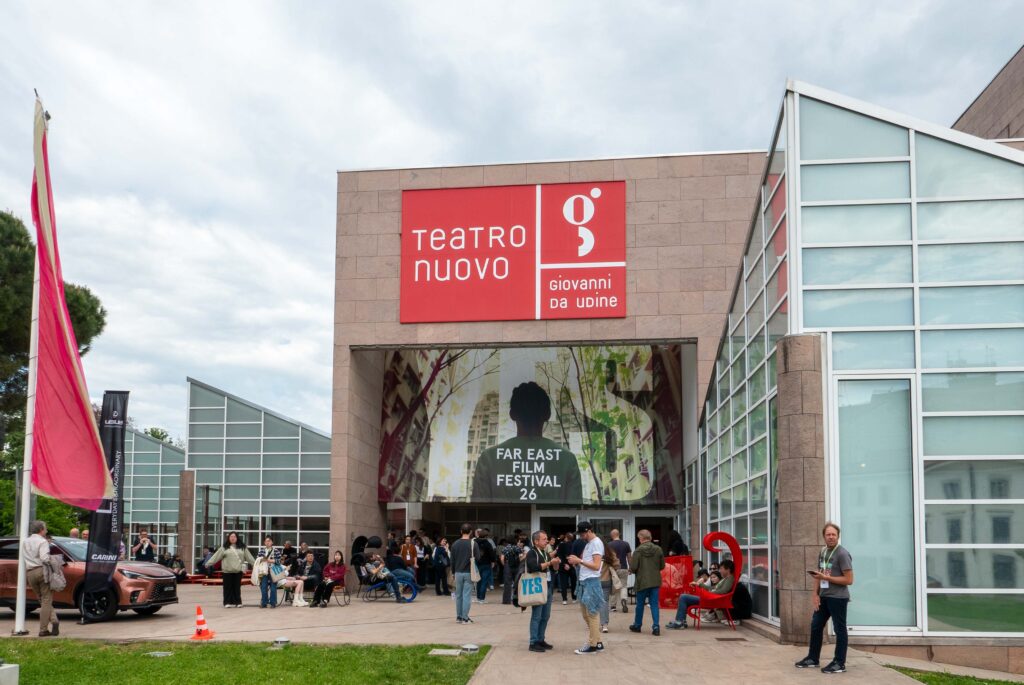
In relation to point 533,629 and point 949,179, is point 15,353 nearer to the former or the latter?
point 533,629

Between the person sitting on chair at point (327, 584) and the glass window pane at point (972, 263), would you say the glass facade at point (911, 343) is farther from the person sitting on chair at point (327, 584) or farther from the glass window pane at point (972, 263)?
the person sitting on chair at point (327, 584)

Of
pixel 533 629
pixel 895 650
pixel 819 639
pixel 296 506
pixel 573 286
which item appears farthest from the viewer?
pixel 296 506

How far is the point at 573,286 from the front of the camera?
2453 cm

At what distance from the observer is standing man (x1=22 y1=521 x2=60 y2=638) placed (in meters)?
14.2

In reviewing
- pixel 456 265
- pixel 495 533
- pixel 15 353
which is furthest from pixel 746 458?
pixel 15 353

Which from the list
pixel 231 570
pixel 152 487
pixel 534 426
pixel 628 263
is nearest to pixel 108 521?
pixel 231 570

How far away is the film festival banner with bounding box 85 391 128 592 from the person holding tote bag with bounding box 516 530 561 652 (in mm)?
7043

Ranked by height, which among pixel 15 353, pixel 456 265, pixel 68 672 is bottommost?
pixel 68 672

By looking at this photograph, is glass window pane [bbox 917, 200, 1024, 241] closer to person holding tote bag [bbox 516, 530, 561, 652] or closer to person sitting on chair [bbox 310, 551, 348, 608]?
person holding tote bag [bbox 516, 530, 561, 652]

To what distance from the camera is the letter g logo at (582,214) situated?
24625mm

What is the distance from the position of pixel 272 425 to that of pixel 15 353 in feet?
26.0

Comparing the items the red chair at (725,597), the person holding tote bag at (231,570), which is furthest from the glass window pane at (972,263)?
the person holding tote bag at (231,570)

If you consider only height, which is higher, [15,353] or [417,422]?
[15,353]

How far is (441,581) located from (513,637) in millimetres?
11453
